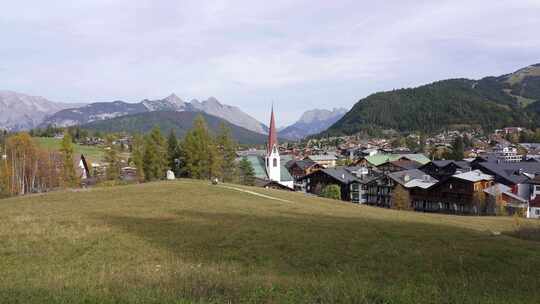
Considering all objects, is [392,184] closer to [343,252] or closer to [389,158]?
[389,158]

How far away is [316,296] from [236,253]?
9.47 meters

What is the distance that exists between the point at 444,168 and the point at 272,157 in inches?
1733

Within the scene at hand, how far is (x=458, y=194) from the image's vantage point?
268ft

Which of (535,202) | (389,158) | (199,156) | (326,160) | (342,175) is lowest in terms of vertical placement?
(535,202)

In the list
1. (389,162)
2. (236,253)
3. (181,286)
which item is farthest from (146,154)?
(389,162)

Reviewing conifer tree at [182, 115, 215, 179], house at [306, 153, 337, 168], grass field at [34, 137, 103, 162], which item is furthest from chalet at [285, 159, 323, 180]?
conifer tree at [182, 115, 215, 179]

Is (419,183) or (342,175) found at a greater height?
(342,175)

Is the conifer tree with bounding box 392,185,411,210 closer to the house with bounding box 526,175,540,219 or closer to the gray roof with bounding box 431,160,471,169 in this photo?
the house with bounding box 526,175,540,219

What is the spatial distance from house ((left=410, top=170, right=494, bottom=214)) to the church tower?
33062 mm

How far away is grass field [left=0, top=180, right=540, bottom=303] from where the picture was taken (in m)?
9.53

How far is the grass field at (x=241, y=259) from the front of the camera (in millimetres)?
9531

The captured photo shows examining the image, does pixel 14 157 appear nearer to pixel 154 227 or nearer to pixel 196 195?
pixel 196 195

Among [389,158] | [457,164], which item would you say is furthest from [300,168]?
[457,164]

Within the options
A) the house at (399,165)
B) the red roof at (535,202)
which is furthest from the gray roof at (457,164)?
the red roof at (535,202)
